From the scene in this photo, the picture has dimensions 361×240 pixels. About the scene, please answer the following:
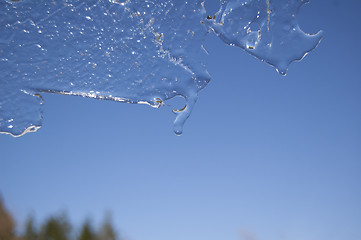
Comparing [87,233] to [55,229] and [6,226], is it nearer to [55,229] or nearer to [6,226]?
[55,229]

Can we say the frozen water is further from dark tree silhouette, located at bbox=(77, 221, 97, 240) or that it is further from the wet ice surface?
dark tree silhouette, located at bbox=(77, 221, 97, 240)

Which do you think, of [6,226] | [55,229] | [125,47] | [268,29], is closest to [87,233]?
[55,229]

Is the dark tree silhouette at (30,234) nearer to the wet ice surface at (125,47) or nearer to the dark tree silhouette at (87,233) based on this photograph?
the dark tree silhouette at (87,233)

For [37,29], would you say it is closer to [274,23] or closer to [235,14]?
[235,14]

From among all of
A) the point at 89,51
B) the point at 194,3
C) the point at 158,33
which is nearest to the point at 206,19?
the point at 194,3

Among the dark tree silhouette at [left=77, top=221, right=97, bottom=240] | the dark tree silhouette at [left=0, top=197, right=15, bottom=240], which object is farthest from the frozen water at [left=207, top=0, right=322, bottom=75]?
the dark tree silhouette at [left=0, top=197, right=15, bottom=240]

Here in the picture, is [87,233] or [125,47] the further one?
[87,233]

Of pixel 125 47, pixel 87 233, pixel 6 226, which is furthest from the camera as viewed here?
pixel 87 233

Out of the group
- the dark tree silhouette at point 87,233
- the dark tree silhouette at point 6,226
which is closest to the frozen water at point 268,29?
the dark tree silhouette at point 87,233

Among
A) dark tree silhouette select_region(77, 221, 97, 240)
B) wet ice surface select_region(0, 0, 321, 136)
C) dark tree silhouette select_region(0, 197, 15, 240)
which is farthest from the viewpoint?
dark tree silhouette select_region(77, 221, 97, 240)

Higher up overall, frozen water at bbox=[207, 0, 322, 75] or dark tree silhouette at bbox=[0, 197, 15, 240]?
frozen water at bbox=[207, 0, 322, 75]
